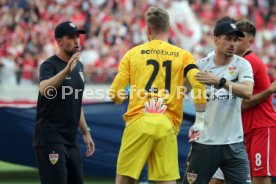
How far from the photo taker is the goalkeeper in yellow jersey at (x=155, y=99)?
7.71 m

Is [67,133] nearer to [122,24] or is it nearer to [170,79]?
[170,79]

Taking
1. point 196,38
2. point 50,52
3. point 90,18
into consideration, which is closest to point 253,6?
point 196,38

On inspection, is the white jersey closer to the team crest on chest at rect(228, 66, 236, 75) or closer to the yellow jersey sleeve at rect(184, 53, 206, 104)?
the team crest on chest at rect(228, 66, 236, 75)

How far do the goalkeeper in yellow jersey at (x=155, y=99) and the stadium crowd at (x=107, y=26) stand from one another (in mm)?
12670

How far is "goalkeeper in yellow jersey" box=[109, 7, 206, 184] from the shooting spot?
771 cm

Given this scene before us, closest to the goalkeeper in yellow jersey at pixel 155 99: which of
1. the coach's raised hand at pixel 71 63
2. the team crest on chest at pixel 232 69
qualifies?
the coach's raised hand at pixel 71 63

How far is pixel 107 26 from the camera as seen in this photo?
76.8 ft

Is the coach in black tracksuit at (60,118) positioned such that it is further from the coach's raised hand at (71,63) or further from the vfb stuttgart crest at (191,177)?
the vfb stuttgart crest at (191,177)

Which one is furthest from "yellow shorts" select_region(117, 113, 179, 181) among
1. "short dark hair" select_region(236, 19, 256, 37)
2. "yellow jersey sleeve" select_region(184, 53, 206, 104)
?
"short dark hair" select_region(236, 19, 256, 37)

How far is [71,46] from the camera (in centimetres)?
820

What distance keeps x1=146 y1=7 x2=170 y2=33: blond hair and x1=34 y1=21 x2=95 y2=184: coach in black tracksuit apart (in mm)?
816

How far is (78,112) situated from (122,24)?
15278 millimetres

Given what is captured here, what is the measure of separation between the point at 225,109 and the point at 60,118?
161 centimetres

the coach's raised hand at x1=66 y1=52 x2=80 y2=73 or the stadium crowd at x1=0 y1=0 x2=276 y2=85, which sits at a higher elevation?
the stadium crowd at x1=0 y1=0 x2=276 y2=85
